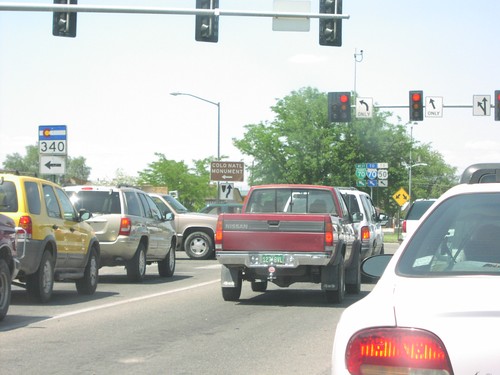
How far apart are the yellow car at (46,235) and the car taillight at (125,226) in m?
2.31

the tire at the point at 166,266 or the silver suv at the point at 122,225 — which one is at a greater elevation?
the silver suv at the point at 122,225

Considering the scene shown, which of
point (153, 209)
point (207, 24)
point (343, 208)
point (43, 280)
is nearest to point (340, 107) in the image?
point (207, 24)

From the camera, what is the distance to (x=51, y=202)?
1455 cm

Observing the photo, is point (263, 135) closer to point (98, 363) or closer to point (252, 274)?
point (252, 274)

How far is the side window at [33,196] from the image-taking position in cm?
1359

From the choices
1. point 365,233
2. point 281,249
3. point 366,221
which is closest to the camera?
point 281,249

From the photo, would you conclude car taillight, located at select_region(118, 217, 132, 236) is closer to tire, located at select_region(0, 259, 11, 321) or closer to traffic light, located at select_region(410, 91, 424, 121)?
tire, located at select_region(0, 259, 11, 321)

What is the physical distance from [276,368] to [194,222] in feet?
64.2

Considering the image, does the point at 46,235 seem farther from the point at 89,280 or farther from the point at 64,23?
the point at 64,23

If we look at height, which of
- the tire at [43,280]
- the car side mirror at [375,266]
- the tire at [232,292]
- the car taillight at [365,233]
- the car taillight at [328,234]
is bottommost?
the tire at [232,292]

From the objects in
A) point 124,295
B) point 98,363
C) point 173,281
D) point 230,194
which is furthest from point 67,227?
point 230,194

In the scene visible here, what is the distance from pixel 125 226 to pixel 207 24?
4950 mm

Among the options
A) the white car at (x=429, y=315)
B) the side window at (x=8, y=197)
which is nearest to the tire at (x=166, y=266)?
the side window at (x=8, y=197)

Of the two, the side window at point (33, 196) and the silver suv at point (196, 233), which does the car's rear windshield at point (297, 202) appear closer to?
the side window at point (33, 196)
